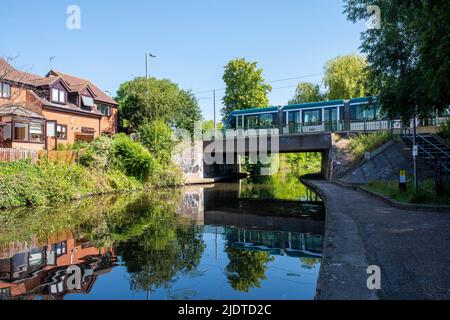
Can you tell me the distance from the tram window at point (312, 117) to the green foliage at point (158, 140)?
→ 1297 centimetres

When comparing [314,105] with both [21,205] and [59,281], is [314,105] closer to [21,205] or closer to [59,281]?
[21,205]

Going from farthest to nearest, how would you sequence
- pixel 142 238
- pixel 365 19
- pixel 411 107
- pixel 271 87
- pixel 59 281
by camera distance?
pixel 271 87, pixel 365 19, pixel 411 107, pixel 142 238, pixel 59 281

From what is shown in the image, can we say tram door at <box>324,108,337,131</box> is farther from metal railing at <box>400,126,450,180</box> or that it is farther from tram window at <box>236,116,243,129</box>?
tram window at <box>236,116,243,129</box>

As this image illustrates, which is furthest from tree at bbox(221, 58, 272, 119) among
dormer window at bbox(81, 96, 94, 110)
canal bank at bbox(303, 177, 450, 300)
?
canal bank at bbox(303, 177, 450, 300)

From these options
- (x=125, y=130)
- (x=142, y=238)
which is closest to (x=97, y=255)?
(x=142, y=238)

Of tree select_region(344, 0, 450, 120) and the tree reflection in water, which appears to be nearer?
the tree reflection in water

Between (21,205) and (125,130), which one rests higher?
(125,130)

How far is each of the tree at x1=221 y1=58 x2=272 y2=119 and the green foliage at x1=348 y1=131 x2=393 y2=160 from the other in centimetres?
2201

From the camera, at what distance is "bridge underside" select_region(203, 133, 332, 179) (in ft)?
109

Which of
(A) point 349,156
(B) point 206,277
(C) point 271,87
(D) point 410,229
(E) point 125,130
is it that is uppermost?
(C) point 271,87

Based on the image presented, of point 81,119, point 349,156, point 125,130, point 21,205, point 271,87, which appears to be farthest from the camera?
point 271,87

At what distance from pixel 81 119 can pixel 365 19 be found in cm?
2926

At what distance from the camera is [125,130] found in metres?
45.2

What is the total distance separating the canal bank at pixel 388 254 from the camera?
17.5 feet
